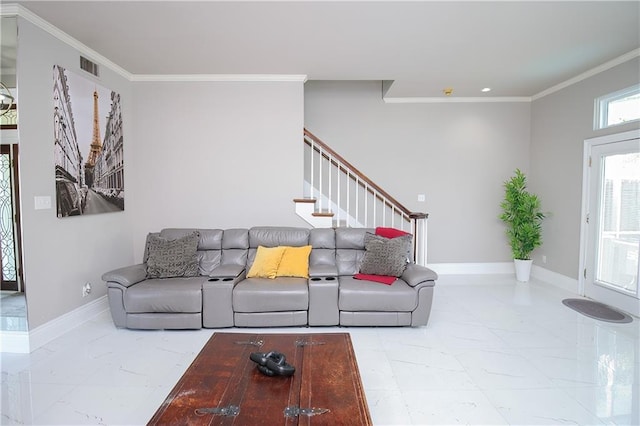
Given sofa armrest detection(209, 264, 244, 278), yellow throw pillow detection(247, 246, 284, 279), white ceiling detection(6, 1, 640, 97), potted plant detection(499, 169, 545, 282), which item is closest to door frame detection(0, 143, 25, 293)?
white ceiling detection(6, 1, 640, 97)

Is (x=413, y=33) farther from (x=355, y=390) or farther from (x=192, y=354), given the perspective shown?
(x=192, y=354)

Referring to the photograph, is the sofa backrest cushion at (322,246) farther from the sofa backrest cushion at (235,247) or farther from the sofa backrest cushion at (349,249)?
the sofa backrest cushion at (235,247)

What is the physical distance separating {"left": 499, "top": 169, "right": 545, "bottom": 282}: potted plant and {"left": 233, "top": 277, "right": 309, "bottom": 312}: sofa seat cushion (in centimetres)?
385

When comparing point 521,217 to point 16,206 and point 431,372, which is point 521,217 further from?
point 16,206

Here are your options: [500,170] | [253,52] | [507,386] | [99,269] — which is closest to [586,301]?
[500,170]

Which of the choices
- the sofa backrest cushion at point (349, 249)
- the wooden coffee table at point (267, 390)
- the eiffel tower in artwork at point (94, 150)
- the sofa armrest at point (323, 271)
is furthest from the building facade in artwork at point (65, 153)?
the sofa backrest cushion at point (349, 249)

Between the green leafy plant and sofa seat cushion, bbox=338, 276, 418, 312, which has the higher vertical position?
the green leafy plant

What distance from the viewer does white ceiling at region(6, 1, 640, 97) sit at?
287 cm

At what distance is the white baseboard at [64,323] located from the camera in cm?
298

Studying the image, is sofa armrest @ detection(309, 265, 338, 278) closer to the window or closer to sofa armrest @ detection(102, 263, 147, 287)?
sofa armrest @ detection(102, 263, 147, 287)

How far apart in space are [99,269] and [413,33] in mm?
4374

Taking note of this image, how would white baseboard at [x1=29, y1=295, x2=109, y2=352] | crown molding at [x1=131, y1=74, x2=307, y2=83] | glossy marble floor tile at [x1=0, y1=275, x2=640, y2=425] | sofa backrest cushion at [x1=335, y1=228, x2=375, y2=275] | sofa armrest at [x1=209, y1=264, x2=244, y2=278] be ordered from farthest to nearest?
crown molding at [x1=131, y1=74, x2=307, y2=83] < sofa backrest cushion at [x1=335, y1=228, x2=375, y2=275] < sofa armrest at [x1=209, y1=264, x2=244, y2=278] < white baseboard at [x1=29, y1=295, x2=109, y2=352] < glossy marble floor tile at [x1=0, y1=275, x2=640, y2=425]

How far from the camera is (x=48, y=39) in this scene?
3172mm

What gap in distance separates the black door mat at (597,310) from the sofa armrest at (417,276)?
2.03 metres
